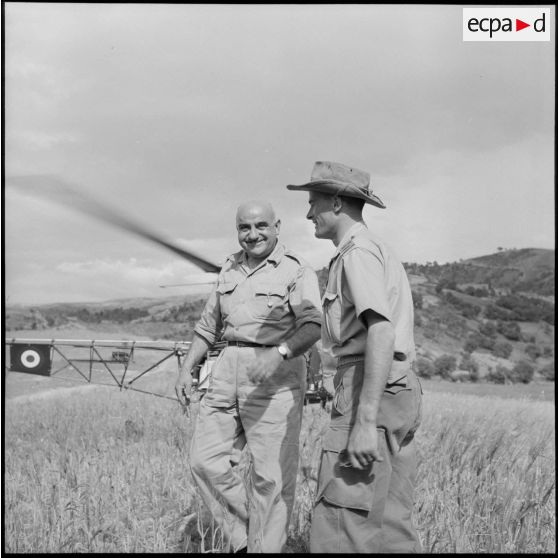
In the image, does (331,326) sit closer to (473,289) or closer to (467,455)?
(467,455)

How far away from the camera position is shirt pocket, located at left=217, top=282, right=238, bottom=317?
13.9 feet

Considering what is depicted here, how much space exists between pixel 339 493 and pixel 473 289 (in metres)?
58.6

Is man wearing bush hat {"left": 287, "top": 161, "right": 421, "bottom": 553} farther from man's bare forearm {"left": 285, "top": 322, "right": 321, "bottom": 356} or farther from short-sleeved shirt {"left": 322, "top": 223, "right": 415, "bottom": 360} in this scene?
man's bare forearm {"left": 285, "top": 322, "right": 321, "bottom": 356}

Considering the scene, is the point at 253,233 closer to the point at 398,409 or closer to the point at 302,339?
the point at 302,339

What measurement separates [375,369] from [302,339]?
131cm

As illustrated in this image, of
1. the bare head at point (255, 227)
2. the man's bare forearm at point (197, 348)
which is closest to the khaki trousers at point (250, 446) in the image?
the man's bare forearm at point (197, 348)

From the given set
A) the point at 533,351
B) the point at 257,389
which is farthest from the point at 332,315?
the point at 533,351

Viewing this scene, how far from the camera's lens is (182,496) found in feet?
15.2

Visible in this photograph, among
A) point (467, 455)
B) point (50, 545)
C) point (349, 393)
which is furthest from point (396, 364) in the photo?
point (467, 455)

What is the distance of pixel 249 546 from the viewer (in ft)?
12.2

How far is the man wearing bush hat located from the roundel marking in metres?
10.1

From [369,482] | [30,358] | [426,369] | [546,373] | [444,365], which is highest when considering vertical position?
[369,482]

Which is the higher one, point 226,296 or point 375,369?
point 226,296

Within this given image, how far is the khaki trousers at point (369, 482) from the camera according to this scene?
8.27ft
